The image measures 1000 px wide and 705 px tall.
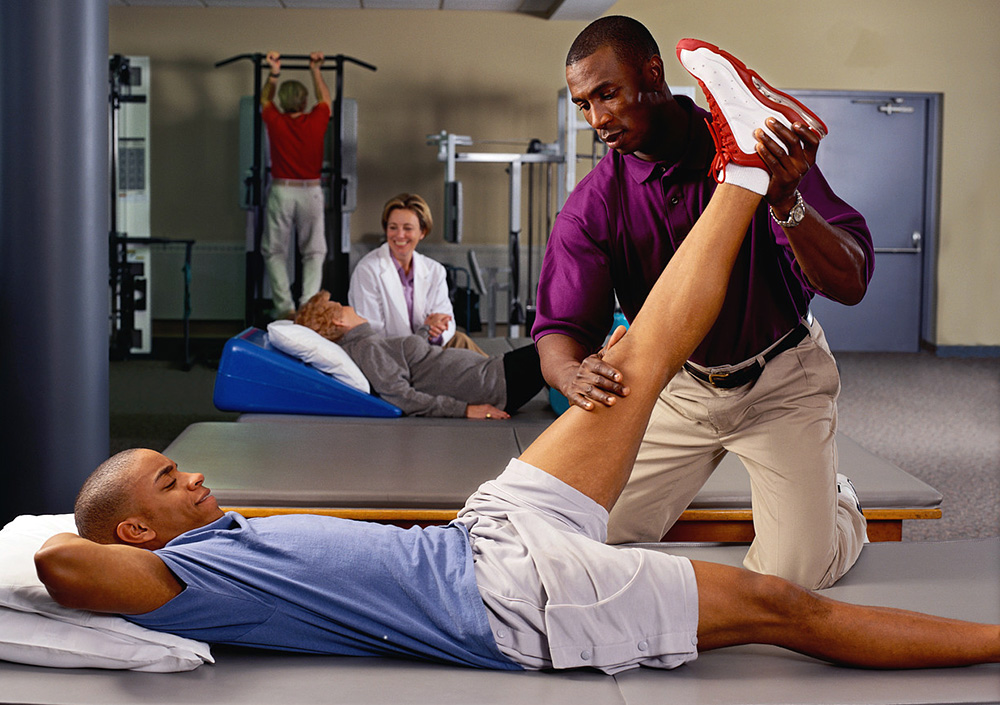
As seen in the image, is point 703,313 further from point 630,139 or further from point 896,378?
point 896,378

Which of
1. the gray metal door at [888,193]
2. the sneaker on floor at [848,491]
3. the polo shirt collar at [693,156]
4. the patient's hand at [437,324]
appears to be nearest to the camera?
the polo shirt collar at [693,156]

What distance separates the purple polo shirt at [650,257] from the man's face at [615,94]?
0.15 m

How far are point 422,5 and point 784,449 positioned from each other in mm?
5853

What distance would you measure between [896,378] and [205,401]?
4.21 meters

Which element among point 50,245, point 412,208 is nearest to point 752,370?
point 50,245

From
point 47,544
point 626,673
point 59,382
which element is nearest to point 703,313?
point 626,673

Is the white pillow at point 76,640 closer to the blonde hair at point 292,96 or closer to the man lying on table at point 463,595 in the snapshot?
the man lying on table at point 463,595

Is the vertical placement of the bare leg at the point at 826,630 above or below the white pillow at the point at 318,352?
below

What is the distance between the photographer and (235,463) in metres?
2.33

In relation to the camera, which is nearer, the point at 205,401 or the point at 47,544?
the point at 47,544

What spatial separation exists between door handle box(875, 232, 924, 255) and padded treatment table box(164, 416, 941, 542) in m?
5.02

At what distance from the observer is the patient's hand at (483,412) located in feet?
10.4

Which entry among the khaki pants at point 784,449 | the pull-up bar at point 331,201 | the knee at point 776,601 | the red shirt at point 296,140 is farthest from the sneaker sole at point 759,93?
the red shirt at point 296,140

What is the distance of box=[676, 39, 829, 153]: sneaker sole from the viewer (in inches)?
55.1
